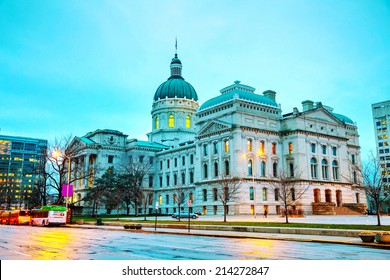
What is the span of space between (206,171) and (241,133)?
1188 centimetres

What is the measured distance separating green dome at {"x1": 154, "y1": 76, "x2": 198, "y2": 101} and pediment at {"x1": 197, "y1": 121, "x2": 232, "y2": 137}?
41364 mm

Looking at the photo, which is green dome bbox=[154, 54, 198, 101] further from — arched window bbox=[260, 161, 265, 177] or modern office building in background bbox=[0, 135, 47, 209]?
modern office building in background bbox=[0, 135, 47, 209]

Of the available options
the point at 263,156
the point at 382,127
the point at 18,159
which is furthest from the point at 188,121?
the point at 18,159

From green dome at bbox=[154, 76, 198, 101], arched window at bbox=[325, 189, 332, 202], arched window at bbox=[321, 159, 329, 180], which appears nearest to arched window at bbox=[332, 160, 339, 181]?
arched window at bbox=[321, 159, 329, 180]

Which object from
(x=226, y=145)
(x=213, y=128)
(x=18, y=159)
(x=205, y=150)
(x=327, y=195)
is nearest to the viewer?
(x=226, y=145)

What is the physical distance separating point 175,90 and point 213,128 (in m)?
45.7

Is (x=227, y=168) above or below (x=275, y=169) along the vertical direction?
below

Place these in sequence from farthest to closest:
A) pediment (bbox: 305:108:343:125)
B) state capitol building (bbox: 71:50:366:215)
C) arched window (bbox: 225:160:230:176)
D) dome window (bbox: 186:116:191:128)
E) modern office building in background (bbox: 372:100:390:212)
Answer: modern office building in background (bbox: 372:100:390:212) < dome window (bbox: 186:116:191:128) < pediment (bbox: 305:108:343:125) < arched window (bbox: 225:160:230:176) < state capitol building (bbox: 71:50:366:215)

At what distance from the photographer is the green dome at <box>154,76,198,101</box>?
4830 inches

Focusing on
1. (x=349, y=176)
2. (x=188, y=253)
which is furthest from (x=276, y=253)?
(x=349, y=176)

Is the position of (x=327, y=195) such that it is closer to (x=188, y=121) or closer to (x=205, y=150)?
(x=205, y=150)

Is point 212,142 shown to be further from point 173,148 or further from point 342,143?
point 342,143

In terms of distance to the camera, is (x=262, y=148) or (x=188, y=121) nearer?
(x=262, y=148)

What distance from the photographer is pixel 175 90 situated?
404 ft
